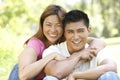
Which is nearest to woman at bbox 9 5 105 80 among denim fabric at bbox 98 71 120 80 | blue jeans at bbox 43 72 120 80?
blue jeans at bbox 43 72 120 80

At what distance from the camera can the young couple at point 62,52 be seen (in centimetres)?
298

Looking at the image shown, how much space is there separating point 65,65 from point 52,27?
0.43m

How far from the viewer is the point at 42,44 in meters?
3.34

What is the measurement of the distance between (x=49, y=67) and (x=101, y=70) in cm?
45

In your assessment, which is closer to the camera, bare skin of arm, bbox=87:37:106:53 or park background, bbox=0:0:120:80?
bare skin of arm, bbox=87:37:106:53

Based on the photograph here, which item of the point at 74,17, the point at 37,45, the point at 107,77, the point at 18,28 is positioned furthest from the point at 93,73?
the point at 18,28

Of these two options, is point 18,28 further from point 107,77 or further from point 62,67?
point 107,77

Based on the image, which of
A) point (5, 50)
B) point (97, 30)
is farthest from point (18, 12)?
point (97, 30)

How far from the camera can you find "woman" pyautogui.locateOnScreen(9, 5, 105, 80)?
3.05 meters

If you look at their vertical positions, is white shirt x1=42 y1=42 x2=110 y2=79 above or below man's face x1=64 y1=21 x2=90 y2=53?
below

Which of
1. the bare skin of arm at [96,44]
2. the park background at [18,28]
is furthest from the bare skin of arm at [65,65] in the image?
the park background at [18,28]

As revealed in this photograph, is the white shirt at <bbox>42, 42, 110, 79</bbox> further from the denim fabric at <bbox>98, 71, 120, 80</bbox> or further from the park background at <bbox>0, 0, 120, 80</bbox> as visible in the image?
the park background at <bbox>0, 0, 120, 80</bbox>

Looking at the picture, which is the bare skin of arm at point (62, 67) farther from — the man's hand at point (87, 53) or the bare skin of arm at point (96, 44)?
the bare skin of arm at point (96, 44)

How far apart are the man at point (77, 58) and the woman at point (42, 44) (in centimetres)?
8
